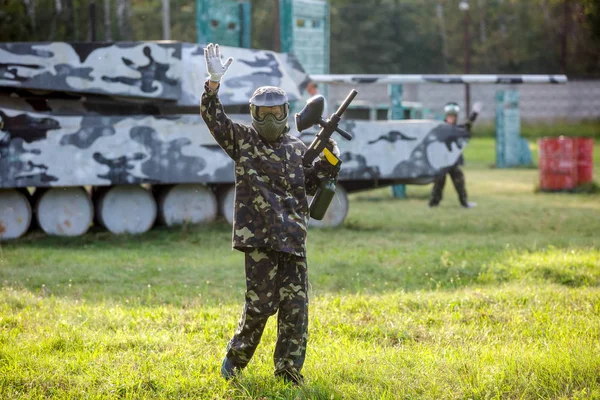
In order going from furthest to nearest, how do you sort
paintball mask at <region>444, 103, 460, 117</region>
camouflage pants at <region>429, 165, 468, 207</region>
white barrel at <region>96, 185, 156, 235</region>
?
Answer: paintball mask at <region>444, 103, 460, 117</region> < camouflage pants at <region>429, 165, 468, 207</region> < white barrel at <region>96, 185, 156, 235</region>

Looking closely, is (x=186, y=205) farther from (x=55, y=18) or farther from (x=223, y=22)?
(x=55, y=18)

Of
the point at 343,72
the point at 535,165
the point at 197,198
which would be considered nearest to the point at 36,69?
the point at 197,198

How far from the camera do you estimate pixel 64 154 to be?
445 inches

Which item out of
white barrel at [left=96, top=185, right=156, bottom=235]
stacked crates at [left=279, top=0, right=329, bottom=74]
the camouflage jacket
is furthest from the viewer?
stacked crates at [left=279, top=0, right=329, bottom=74]

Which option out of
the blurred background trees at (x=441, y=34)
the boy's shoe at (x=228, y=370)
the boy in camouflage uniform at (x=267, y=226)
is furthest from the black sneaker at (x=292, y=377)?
the blurred background trees at (x=441, y=34)

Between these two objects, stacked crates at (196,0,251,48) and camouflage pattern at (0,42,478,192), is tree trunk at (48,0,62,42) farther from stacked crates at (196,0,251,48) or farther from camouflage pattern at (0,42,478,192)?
A: camouflage pattern at (0,42,478,192)

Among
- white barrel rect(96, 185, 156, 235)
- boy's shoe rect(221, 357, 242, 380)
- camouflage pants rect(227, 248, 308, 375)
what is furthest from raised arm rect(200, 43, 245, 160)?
white barrel rect(96, 185, 156, 235)

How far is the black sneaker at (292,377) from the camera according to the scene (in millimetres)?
4957

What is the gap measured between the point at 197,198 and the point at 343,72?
1342 inches

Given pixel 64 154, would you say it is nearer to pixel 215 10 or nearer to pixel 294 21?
pixel 215 10

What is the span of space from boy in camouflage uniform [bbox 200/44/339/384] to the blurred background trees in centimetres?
3738

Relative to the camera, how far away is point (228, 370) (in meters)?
5.06

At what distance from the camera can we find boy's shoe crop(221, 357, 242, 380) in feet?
16.5

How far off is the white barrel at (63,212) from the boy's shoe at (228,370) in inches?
276
